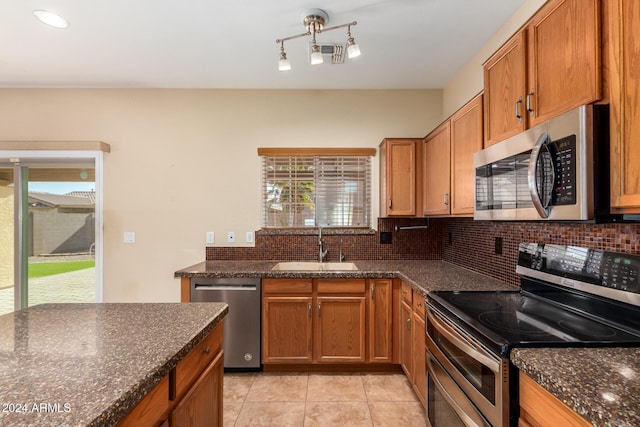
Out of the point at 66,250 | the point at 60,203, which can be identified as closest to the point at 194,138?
the point at 60,203

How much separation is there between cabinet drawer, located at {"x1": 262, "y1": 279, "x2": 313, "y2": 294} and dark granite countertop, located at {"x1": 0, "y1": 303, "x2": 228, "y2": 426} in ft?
3.44

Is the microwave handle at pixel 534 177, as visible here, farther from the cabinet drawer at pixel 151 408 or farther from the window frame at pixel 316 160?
the window frame at pixel 316 160

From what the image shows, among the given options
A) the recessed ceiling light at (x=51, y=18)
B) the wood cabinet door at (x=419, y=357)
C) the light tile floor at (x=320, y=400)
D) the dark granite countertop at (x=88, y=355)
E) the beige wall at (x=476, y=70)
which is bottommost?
the light tile floor at (x=320, y=400)

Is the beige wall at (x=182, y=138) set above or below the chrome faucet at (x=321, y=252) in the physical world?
above

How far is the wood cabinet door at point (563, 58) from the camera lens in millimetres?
1053

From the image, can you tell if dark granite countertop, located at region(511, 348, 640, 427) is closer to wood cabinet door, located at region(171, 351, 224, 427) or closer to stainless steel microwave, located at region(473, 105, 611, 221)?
stainless steel microwave, located at region(473, 105, 611, 221)

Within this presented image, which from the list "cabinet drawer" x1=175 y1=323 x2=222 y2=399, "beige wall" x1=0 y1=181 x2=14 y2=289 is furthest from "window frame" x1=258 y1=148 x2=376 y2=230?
"beige wall" x1=0 y1=181 x2=14 y2=289

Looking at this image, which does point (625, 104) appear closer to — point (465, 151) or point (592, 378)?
point (592, 378)

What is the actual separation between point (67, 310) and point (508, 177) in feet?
6.91

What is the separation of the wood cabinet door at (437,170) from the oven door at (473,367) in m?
1.00

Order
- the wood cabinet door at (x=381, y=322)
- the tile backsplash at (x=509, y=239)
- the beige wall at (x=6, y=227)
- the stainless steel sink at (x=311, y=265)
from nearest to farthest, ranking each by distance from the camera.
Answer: the tile backsplash at (x=509, y=239) < the wood cabinet door at (x=381, y=322) < the stainless steel sink at (x=311, y=265) < the beige wall at (x=6, y=227)

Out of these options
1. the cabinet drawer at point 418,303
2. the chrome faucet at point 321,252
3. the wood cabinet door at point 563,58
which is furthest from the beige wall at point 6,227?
the wood cabinet door at point 563,58

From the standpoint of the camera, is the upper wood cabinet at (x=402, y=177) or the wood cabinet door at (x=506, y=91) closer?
the wood cabinet door at (x=506, y=91)

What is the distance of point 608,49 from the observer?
1.00m
